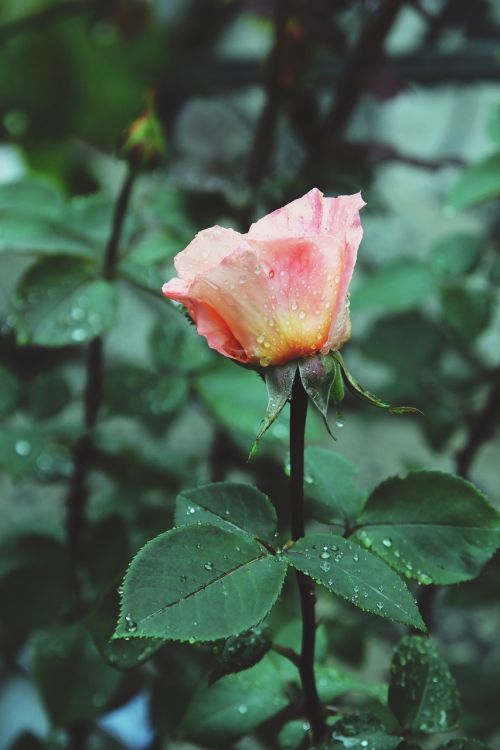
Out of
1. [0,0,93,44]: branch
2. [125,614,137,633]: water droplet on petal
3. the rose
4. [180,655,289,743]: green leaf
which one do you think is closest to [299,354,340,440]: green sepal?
the rose

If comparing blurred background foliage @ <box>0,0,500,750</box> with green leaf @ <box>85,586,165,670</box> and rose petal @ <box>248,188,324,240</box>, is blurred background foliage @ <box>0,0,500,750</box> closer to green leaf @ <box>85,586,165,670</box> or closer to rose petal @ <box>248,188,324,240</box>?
green leaf @ <box>85,586,165,670</box>

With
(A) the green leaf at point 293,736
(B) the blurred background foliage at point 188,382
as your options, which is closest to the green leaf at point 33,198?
(B) the blurred background foliage at point 188,382

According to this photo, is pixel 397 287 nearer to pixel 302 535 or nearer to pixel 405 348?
pixel 405 348

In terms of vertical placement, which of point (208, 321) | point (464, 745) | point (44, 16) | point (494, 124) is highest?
point (44, 16)

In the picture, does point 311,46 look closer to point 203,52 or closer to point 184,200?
point 184,200

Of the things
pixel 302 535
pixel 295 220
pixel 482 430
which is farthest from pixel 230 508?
pixel 482 430
